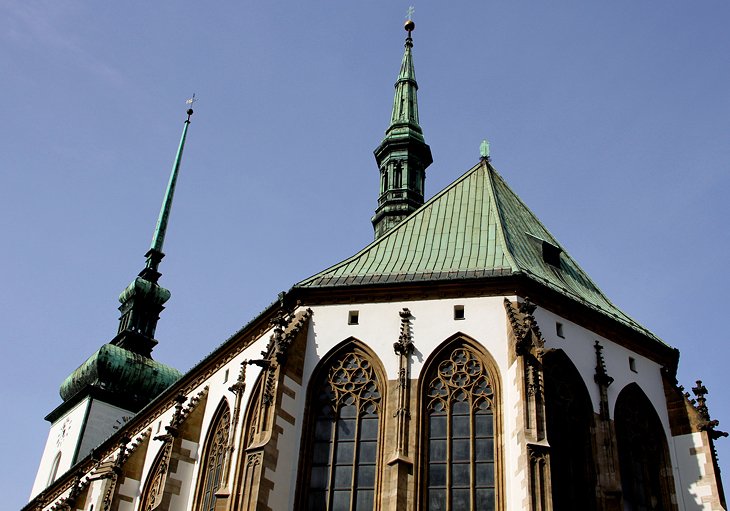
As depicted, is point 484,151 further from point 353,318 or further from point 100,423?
point 100,423

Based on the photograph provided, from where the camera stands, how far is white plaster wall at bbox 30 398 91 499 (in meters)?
40.1

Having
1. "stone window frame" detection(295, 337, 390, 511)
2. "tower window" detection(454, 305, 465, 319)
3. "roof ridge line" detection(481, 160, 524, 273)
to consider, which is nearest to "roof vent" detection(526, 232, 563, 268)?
"roof ridge line" detection(481, 160, 524, 273)

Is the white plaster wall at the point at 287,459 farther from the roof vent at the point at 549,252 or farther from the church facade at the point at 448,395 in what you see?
the roof vent at the point at 549,252

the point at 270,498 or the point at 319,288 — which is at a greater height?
the point at 319,288

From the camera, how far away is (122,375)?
137 feet

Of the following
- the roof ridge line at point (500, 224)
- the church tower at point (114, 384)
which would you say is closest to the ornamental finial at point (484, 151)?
the roof ridge line at point (500, 224)

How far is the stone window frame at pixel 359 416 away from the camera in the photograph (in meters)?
18.8

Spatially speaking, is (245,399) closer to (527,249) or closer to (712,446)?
(527,249)

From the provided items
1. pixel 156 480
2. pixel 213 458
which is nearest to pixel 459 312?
pixel 213 458

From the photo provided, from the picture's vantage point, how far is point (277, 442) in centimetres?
1908

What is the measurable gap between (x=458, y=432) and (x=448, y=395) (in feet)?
2.64

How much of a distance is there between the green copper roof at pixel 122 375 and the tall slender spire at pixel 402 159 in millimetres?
13362

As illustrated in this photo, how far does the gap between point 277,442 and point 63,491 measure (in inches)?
715

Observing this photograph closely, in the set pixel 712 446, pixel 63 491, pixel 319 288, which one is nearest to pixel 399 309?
pixel 319 288
